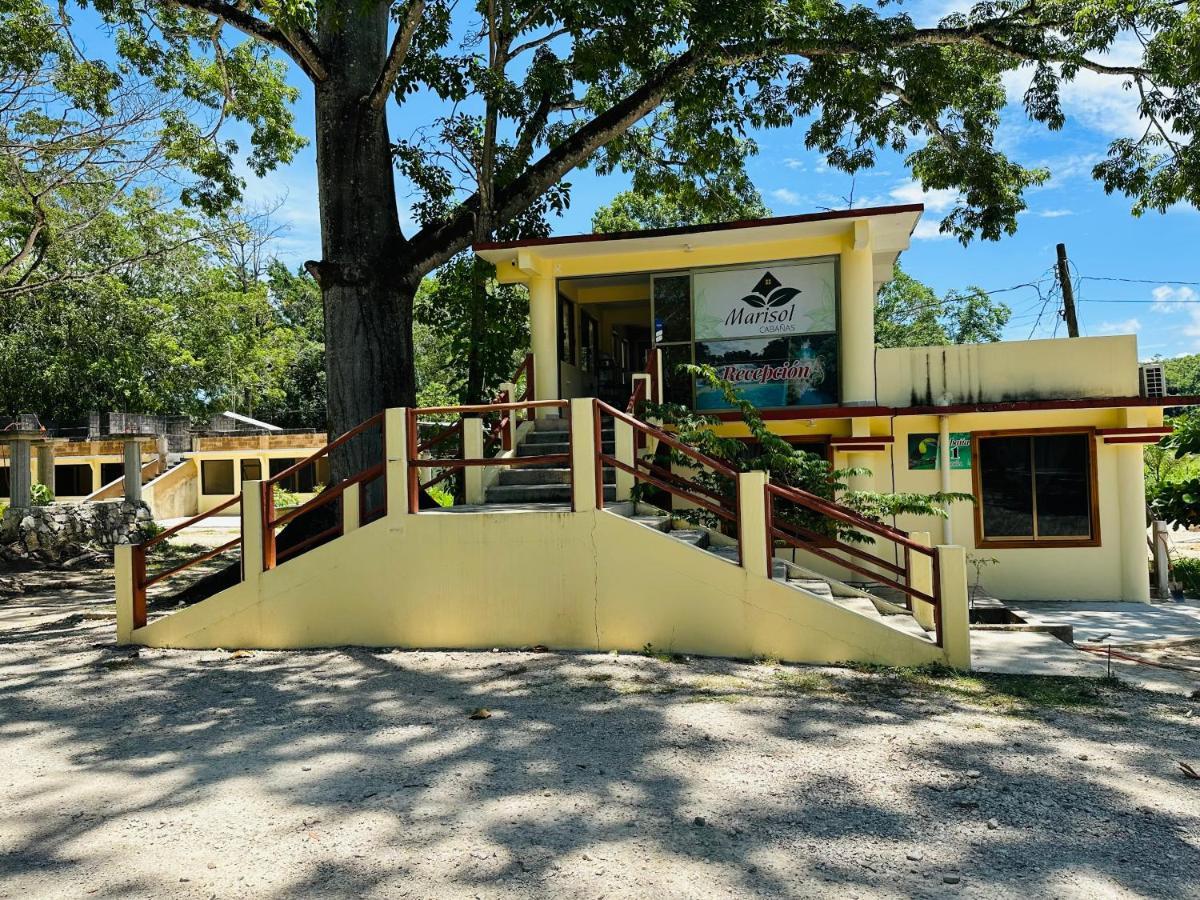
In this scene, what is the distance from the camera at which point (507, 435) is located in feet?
33.1

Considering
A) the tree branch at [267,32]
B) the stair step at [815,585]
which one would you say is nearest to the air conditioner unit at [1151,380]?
the stair step at [815,585]

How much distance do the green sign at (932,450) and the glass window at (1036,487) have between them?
22 cm

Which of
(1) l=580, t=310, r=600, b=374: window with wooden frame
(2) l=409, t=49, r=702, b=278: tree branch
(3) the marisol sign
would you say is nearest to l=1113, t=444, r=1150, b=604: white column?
(3) the marisol sign

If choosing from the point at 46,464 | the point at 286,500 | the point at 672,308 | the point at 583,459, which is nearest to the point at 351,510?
the point at 583,459

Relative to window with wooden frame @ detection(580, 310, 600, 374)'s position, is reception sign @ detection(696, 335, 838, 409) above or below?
below

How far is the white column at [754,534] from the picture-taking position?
6586 mm

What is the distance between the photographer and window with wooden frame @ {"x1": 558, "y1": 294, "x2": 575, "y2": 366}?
1205 cm

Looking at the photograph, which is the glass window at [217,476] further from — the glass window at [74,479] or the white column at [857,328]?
the white column at [857,328]

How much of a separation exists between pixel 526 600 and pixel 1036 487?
7.74 metres

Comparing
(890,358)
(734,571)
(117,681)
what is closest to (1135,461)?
(890,358)

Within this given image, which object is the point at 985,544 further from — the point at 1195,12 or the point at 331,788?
the point at 331,788

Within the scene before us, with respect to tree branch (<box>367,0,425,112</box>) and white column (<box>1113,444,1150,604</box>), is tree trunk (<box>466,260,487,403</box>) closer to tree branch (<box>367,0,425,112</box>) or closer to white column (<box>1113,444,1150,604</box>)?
tree branch (<box>367,0,425,112</box>)

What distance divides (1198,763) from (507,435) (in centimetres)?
733

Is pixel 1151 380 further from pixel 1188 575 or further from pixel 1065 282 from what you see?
pixel 1065 282
